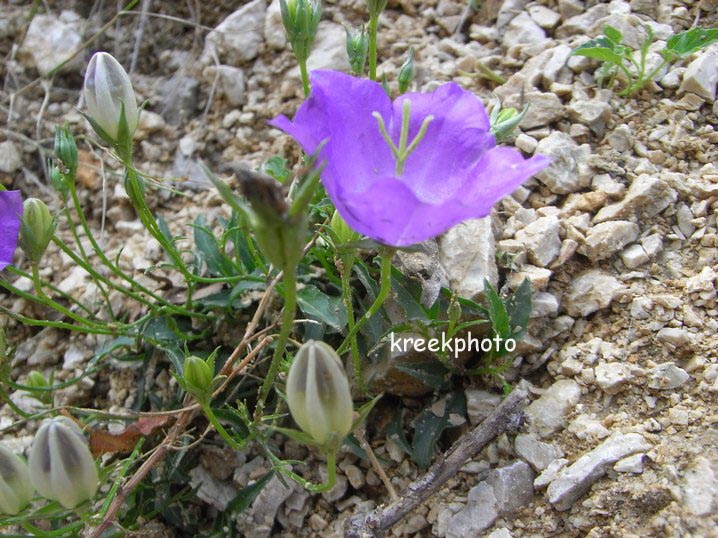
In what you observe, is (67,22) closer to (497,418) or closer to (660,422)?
(497,418)

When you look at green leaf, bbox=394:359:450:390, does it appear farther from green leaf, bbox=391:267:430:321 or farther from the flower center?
the flower center

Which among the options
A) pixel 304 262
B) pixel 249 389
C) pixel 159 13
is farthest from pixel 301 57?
pixel 159 13

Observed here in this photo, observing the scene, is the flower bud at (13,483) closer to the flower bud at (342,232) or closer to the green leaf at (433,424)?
the flower bud at (342,232)

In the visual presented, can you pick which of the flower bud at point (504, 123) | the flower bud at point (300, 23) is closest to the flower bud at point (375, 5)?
the flower bud at point (300, 23)

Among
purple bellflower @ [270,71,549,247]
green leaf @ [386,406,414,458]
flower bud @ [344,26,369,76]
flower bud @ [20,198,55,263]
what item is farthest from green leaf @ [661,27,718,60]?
flower bud @ [20,198,55,263]

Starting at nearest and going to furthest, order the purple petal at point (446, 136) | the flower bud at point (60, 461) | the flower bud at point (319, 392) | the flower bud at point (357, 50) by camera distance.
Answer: the flower bud at point (319, 392), the flower bud at point (60, 461), the purple petal at point (446, 136), the flower bud at point (357, 50)

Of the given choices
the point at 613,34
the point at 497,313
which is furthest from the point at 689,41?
the point at 497,313
